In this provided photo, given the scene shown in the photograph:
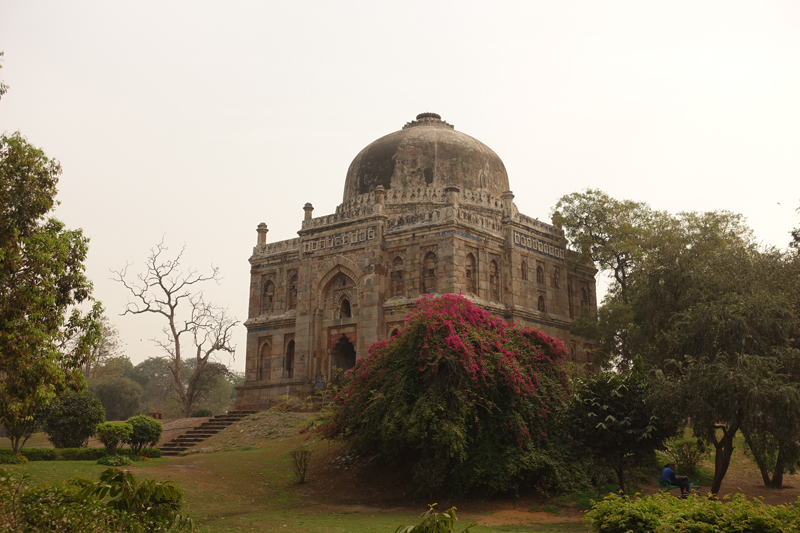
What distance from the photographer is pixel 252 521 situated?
1388 cm

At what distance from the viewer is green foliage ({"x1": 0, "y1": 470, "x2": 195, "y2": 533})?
715 cm

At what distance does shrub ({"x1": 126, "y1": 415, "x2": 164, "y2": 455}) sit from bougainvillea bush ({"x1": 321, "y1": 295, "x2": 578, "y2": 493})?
656 centimetres

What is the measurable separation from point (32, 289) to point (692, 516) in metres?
11.6

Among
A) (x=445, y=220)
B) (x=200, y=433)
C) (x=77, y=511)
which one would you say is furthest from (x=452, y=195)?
(x=77, y=511)

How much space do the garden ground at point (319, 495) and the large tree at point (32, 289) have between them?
3401 mm

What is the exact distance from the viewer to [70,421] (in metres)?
20.8

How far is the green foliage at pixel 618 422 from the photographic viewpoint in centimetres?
1438

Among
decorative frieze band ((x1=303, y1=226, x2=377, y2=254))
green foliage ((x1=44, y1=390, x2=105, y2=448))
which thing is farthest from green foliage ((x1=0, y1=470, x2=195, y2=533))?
decorative frieze band ((x1=303, y1=226, x2=377, y2=254))

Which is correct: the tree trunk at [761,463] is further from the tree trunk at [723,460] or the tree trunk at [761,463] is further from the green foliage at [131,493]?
the green foliage at [131,493]

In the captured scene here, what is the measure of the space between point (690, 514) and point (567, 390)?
9019 millimetres

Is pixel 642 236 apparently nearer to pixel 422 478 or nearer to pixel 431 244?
pixel 431 244

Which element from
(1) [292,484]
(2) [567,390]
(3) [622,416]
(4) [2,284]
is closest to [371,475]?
(1) [292,484]

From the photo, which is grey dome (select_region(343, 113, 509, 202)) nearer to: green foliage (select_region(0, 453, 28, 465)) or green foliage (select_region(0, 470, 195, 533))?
green foliage (select_region(0, 453, 28, 465))

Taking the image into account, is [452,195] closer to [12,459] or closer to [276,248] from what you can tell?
[276,248]
